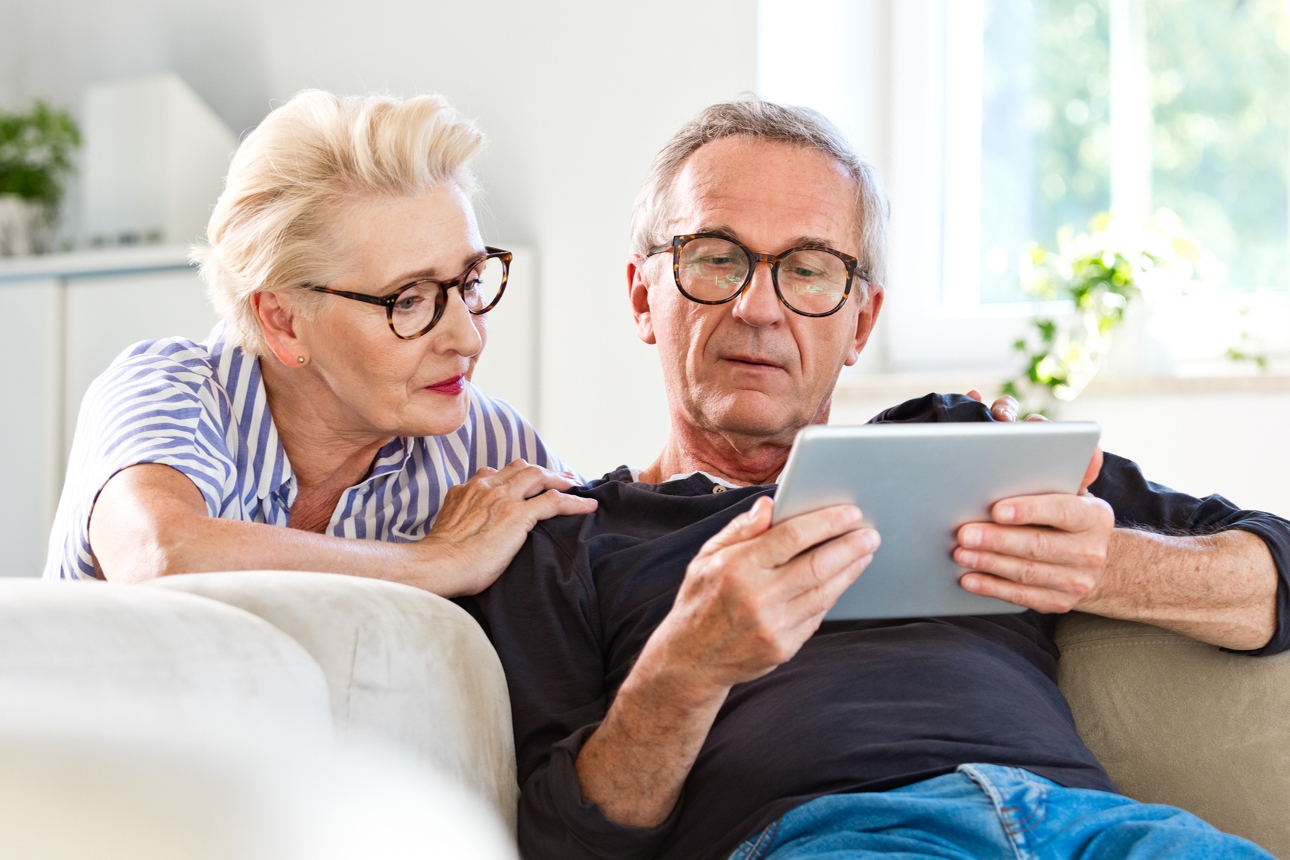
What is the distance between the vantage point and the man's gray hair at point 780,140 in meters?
1.54

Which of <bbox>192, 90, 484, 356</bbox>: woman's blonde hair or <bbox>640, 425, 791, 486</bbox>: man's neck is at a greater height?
<bbox>192, 90, 484, 356</bbox>: woman's blonde hair

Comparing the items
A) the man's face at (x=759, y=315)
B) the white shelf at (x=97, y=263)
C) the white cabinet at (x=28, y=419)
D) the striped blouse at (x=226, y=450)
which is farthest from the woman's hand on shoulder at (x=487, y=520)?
the white cabinet at (x=28, y=419)

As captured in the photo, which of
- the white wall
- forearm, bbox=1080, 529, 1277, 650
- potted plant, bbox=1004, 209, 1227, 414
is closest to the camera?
forearm, bbox=1080, 529, 1277, 650

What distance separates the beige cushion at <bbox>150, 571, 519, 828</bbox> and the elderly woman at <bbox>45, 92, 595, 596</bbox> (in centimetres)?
21

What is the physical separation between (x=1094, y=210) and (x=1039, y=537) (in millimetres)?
1965

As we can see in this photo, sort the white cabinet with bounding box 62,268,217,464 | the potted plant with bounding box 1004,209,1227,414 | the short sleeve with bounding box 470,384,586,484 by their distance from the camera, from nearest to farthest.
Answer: the short sleeve with bounding box 470,384,586,484
the potted plant with bounding box 1004,209,1227,414
the white cabinet with bounding box 62,268,217,464

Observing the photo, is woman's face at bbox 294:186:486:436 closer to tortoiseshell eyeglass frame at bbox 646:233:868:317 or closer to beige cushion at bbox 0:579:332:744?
tortoiseshell eyeglass frame at bbox 646:233:868:317

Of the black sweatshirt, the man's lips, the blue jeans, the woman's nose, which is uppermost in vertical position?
the woman's nose

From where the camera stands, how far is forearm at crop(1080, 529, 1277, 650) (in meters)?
1.16

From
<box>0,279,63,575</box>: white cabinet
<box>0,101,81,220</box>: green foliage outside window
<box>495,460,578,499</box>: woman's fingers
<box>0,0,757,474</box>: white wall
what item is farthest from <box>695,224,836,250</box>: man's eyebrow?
<box>0,101,81,220</box>: green foliage outside window

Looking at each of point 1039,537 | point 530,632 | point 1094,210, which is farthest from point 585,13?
point 1039,537

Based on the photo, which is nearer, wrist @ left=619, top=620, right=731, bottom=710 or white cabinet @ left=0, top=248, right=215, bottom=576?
wrist @ left=619, top=620, right=731, bottom=710

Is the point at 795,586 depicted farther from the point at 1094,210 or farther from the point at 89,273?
the point at 89,273

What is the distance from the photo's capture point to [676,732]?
987 millimetres
